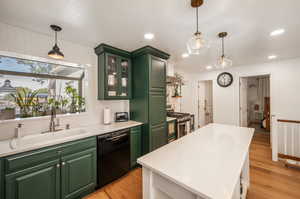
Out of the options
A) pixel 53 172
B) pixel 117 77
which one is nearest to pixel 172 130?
pixel 117 77

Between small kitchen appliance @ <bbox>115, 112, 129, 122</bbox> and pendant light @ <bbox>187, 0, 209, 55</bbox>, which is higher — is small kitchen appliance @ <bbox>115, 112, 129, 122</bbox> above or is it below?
below

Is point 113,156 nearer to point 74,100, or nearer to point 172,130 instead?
point 74,100

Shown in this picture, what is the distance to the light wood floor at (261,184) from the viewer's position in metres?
1.78

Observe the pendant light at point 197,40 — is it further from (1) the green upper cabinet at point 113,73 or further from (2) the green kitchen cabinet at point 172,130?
(2) the green kitchen cabinet at point 172,130

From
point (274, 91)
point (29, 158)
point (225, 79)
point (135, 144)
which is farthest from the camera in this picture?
point (225, 79)

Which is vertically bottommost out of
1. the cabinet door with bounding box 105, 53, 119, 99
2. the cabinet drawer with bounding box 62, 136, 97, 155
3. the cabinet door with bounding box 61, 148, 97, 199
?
the cabinet door with bounding box 61, 148, 97, 199

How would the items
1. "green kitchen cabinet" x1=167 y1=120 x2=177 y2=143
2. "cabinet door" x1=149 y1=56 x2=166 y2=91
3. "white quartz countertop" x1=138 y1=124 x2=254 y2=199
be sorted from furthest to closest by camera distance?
"green kitchen cabinet" x1=167 y1=120 x2=177 y2=143 → "cabinet door" x1=149 y1=56 x2=166 y2=91 → "white quartz countertop" x1=138 y1=124 x2=254 y2=199

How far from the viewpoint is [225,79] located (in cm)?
443

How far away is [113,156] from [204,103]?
15.4 feet

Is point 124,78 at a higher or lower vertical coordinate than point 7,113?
higher

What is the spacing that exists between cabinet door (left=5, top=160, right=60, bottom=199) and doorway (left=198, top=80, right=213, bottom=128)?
5.00 metres

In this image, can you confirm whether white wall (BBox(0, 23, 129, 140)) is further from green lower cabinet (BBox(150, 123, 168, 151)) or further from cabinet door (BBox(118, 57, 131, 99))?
green lower cabinet (BBox(150, 123, 168, 151))

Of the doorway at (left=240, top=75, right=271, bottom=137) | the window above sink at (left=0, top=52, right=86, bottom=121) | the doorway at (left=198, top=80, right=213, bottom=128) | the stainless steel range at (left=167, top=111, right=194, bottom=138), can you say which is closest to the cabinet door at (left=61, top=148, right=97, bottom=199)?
the window above sink at (left=0, top=52, right=86, bottom=121)

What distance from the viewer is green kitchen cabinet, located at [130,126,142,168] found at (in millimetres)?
2365
